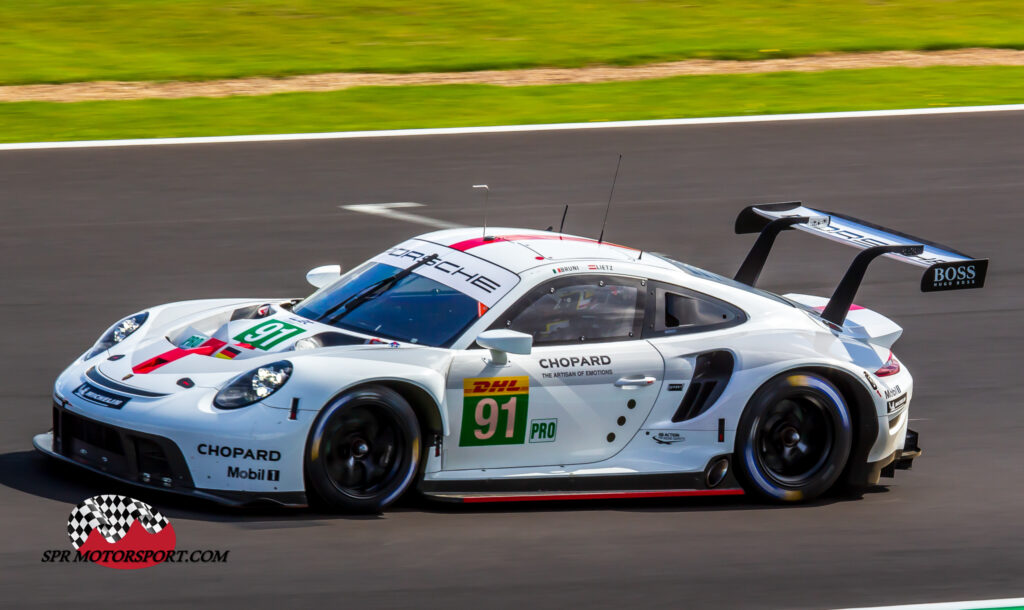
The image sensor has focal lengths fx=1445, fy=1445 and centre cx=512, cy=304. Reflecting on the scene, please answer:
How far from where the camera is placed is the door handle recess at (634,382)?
7262 mm

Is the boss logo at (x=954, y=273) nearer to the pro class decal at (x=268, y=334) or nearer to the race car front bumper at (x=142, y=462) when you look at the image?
the pro class decal at (x=268, y=334)

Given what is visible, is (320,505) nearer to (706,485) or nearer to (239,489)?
(239,489)

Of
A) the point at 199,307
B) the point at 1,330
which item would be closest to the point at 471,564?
the point at 199,307

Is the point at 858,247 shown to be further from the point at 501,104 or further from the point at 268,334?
the point at 501,104

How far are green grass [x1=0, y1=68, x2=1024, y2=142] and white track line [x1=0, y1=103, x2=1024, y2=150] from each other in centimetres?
29

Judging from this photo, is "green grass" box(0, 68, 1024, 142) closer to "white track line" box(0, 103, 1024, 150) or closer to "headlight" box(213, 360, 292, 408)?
"white track line" box(0, 103, 1024, 150)

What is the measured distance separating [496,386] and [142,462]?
1699mm

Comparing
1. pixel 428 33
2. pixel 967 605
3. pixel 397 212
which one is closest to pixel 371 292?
pixel 967 605

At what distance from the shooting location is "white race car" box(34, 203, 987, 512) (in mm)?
6680

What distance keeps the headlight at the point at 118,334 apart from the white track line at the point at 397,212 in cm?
546

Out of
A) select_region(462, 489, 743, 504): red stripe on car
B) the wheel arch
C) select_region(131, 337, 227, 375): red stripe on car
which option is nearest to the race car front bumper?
select_region(131, 337, 227, 375): red stripe on car

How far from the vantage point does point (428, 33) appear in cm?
2197

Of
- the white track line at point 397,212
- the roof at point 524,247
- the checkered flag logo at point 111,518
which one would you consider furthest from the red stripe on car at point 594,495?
the white track line at point 397,212

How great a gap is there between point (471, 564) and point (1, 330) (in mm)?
5206
